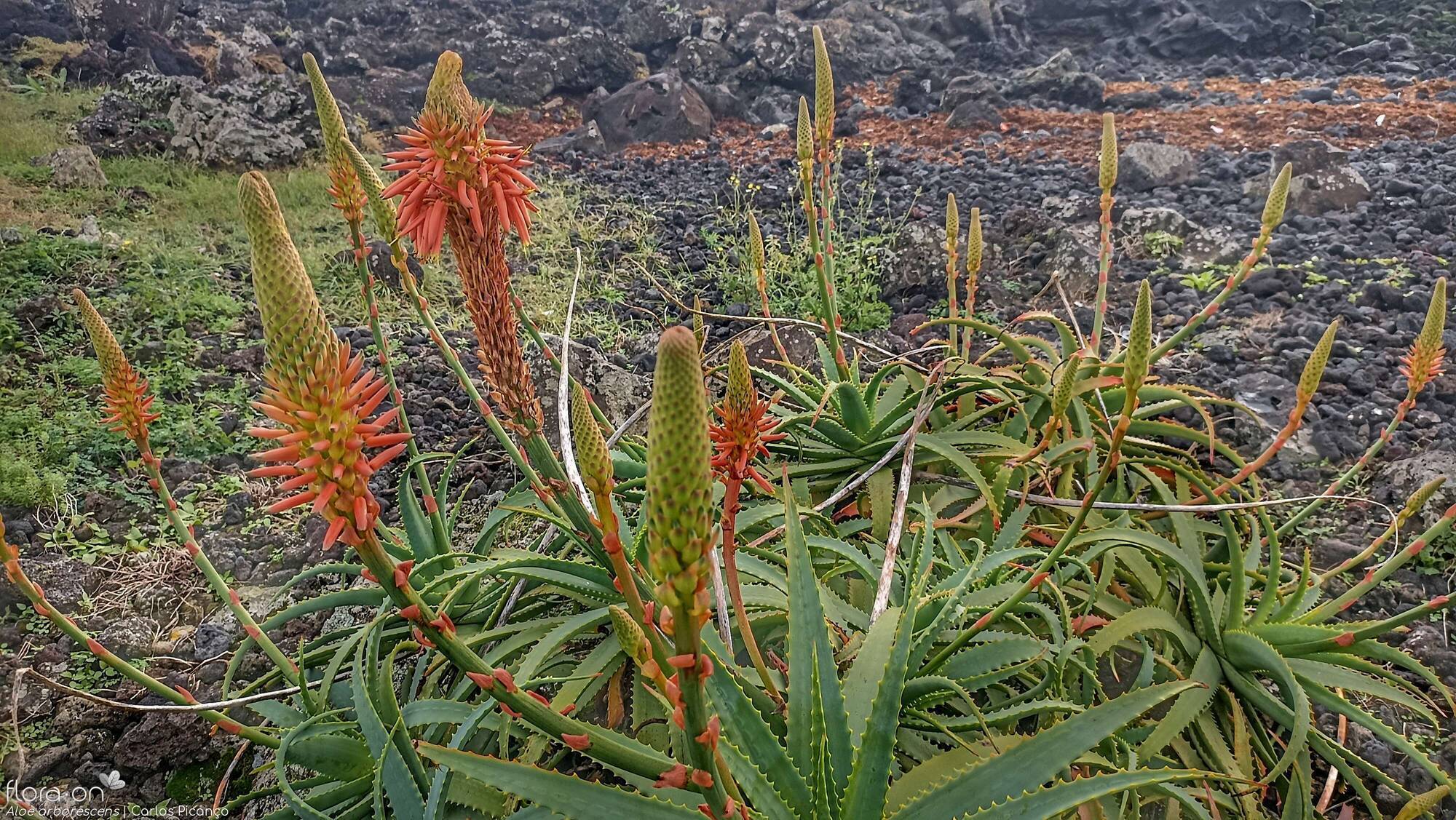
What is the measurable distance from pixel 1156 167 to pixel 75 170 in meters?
9.94

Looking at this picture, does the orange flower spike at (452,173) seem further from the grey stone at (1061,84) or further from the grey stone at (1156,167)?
the grey stone at (1061,84)

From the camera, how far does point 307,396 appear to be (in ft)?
2.97

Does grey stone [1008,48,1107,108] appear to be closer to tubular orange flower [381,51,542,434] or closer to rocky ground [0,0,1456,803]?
rocky ground [0,0,1456,803]

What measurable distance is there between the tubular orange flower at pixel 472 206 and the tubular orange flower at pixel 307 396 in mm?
471

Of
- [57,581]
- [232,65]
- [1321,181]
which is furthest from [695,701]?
[232,65]

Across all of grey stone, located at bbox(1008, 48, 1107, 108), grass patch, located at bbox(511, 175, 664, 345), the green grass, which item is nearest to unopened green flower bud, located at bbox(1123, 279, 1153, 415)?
the green grass

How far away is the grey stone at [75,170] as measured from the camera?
24.5 ft

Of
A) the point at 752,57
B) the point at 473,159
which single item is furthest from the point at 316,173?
the point at 473,159

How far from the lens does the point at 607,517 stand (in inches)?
42.2

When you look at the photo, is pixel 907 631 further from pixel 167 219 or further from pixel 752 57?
pixel 752 57

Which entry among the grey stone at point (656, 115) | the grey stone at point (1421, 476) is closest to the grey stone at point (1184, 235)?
the grey stone at point (1421, 476)

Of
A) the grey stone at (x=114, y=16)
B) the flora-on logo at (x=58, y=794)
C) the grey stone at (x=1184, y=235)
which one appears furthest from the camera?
the grey stone at (x=114, y=16)

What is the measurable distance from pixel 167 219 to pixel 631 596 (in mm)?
7990

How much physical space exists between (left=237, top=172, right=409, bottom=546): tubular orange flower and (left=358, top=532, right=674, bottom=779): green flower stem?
0.19 ft
